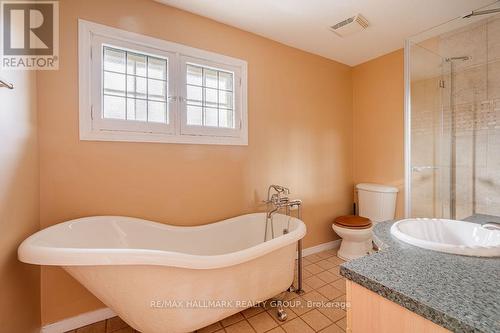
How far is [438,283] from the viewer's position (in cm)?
62

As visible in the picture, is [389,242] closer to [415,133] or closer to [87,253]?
[87,253]

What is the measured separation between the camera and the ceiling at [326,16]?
186cm

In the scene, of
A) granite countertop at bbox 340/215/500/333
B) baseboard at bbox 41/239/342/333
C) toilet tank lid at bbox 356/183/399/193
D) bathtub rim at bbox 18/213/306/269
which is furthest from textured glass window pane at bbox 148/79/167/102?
toilet tank lid at bbox 356/183/399/193

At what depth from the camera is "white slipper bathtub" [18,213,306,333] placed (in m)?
1.04

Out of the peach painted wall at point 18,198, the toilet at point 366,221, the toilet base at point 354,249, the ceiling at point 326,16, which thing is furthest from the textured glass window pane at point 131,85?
the toilet base at point 354,249

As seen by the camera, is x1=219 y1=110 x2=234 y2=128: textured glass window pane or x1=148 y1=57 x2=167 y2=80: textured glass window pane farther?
x1=219 y1=110 x2=234 y2=128: textured glass window pane

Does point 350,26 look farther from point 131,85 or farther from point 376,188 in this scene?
point 131,85

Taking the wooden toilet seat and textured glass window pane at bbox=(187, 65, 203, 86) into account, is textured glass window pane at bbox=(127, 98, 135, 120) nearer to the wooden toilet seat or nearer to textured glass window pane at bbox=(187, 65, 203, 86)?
textured glass window pane at bbox=(187, 65, 203, 86)

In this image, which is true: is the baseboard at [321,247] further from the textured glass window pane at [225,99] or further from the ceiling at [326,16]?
the ceiling at [326,16]

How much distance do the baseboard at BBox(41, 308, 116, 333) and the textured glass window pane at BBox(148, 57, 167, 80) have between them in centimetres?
186

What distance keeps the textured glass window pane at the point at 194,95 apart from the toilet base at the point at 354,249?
7.35ft

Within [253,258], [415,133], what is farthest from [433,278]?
[415,133]

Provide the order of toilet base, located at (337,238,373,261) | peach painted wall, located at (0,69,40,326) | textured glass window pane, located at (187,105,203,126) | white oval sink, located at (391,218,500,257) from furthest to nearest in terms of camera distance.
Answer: toilet base, located at (337,238,373,261) → textured glass window pane, located at (187,105,203,126) → peach painted wall, located at (0,69,40,326) → white oval sink, located at (391,218,500,257)

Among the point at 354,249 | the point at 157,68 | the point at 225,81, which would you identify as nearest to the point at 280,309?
the point at 354,249
